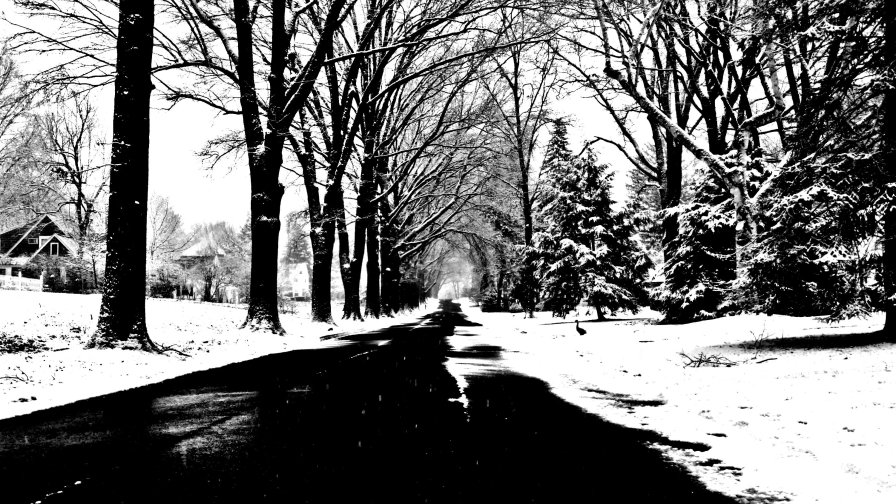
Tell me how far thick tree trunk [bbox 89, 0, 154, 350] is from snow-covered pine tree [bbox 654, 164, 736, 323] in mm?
14679

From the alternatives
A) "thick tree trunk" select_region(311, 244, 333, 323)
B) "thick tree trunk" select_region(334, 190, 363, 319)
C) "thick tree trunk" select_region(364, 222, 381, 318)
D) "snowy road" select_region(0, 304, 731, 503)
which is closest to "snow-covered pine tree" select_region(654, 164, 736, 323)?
"thick tree trunk" select_region(311, 244, 333, 323)

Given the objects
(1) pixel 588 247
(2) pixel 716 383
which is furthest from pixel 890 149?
(1) pixel 588 247

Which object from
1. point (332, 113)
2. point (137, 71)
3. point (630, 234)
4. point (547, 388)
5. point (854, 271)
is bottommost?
point (547, 388)

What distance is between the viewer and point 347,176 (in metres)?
31.2

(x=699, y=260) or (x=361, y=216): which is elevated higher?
(x=361, y=216)

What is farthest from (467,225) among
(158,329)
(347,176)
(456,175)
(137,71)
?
(137,71)

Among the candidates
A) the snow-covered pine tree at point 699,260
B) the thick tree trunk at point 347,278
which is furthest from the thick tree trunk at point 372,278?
the snow-covered pine tree at point 699,260

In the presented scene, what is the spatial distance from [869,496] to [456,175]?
35.6 m

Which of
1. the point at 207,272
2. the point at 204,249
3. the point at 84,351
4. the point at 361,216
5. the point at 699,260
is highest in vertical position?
the point at 204,249

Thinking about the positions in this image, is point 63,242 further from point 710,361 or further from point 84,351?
point 710,361

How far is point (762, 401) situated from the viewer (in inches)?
264

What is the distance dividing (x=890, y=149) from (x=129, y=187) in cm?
1321

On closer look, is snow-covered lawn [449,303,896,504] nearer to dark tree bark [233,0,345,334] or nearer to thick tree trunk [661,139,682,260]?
thick tree trunk [661,139,682,260]

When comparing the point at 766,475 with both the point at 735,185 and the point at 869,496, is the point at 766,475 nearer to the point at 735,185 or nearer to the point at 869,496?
the point at 869,496
